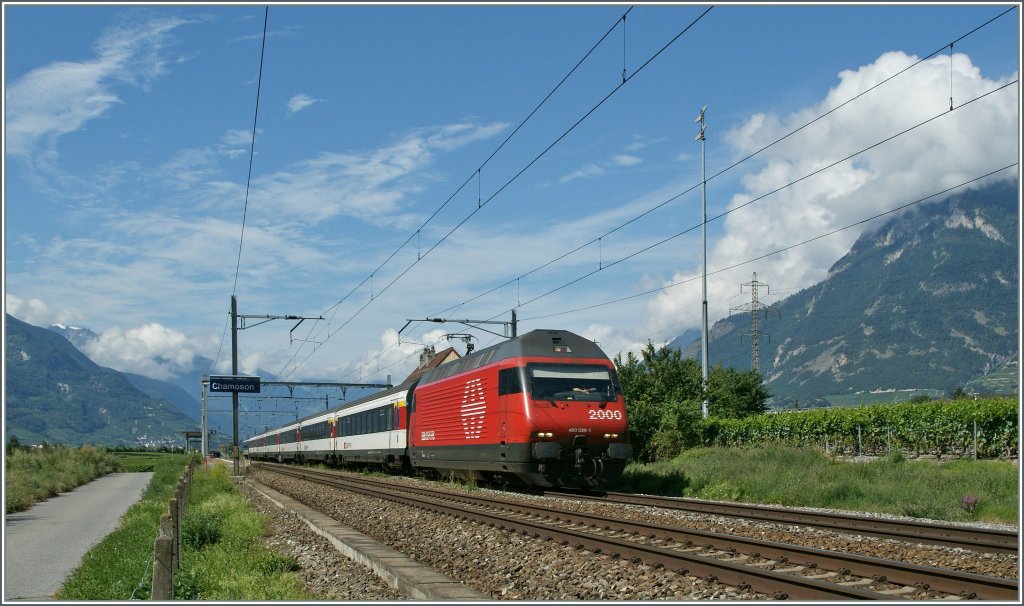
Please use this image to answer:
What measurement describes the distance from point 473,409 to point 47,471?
4286 centimetres

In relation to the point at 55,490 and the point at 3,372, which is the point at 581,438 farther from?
the point at 55,490

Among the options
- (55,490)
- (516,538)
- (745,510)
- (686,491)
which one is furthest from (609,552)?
(55,490)

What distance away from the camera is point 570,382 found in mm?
24531

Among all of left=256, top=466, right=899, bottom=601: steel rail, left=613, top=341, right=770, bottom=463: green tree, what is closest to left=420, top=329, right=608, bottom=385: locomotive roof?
left=256, top=466, right=899, bottom=601: steel rail

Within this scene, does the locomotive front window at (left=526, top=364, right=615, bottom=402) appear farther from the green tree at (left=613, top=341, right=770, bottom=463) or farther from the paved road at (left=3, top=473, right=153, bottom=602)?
the green tree at (left=613, top=341, right=770, bottom=463)

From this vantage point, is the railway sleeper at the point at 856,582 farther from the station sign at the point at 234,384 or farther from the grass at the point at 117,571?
the station sign at the point at 234,384

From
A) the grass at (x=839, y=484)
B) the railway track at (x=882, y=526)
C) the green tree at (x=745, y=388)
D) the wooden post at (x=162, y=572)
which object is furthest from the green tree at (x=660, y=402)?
the green tree at (x=745, y=388)

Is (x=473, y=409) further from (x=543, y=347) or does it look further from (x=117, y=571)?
(x=117, y=571)

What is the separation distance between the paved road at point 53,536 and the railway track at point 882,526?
12303 mm

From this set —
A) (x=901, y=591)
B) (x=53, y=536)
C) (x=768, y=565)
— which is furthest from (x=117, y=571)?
(x=53, y=536)

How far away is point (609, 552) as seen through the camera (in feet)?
42.1

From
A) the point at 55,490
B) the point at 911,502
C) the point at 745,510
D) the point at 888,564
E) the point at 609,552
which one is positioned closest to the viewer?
the point at 888,564

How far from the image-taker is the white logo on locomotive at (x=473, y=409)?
86.9ft

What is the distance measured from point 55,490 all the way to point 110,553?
119ft
